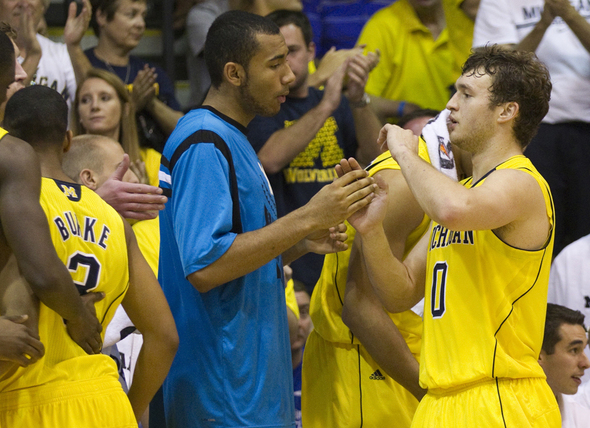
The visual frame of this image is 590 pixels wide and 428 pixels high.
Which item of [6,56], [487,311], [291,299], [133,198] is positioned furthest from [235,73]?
[291,299]

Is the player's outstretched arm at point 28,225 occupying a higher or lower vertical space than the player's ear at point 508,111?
lower

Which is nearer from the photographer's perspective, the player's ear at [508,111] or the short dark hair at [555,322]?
the player's ear at [508,111]

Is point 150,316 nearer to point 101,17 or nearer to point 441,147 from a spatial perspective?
point 441,147

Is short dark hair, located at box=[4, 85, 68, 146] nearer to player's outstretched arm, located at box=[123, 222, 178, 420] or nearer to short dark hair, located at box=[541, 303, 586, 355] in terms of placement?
player's outstretched arm, located at box=[123, 222, 178, 420]

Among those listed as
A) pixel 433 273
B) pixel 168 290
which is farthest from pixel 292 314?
pixel 433 273

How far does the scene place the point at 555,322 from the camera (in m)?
4.31

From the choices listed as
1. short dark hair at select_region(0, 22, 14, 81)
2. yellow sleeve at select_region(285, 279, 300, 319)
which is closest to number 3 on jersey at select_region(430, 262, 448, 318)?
short dark hair at select_region(0, 22, 14, 81)

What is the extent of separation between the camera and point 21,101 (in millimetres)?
2771

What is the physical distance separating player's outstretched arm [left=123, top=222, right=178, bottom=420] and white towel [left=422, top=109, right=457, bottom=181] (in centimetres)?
113

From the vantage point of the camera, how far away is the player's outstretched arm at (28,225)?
7.83ft

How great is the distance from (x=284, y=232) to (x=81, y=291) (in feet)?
2.27

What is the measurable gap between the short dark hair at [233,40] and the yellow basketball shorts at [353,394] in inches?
47.4

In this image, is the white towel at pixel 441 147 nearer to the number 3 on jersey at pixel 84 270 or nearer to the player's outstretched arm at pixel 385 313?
the player's outstretched arm at pixel 385 313

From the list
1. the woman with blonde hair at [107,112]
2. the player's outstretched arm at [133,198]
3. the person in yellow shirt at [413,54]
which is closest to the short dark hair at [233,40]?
the player's outstretched arm at [133,198]
